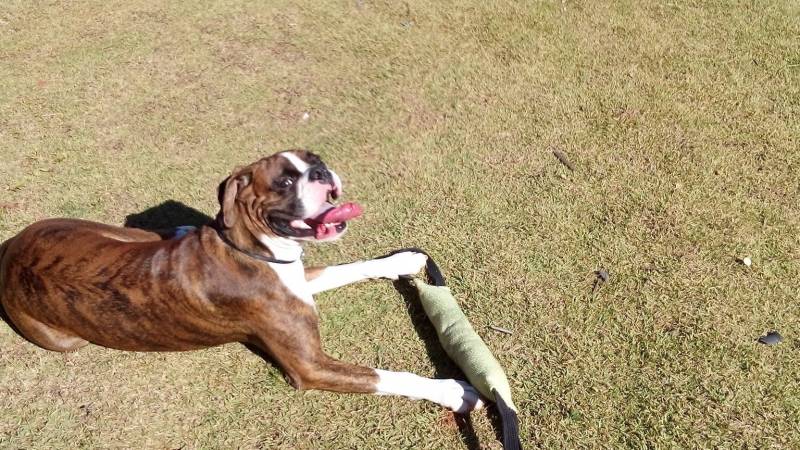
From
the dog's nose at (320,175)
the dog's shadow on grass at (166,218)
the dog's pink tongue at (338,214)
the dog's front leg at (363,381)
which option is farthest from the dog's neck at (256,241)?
the dog's shadow on grass at (166,218)

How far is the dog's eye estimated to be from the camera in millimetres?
3499

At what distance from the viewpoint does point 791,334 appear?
4082 millimetres

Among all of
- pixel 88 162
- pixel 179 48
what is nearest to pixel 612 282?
pixel 88 162

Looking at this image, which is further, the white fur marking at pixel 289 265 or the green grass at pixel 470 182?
the green grass at pixel 470 182

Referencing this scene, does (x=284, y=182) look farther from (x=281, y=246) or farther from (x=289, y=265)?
(x=289, y=265)

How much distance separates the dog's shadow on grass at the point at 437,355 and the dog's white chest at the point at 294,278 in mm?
823

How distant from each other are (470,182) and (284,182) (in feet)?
6.83

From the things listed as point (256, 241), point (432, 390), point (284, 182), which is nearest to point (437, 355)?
point (432, 390)

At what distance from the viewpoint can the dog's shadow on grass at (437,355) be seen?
3729 mm

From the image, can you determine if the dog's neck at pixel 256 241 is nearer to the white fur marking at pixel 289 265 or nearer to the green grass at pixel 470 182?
the white fur marking at pixel 289 265

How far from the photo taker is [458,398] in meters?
3.76

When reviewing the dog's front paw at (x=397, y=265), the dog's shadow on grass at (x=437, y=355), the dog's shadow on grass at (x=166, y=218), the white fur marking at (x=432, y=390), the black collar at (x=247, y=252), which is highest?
the black collar at (x=247, y=252)

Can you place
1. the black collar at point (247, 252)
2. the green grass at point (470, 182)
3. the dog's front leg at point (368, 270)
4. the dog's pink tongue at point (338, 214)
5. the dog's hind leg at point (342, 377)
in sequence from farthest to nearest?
the dog's front leg at point (368, 270)
the green grass at point (470, 182)
the dog's hind leg at point (342, 377)
the black collar at point (247, 252)
the dog's pink tongue at point (338, 214)

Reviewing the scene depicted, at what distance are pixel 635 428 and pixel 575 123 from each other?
111 inches
